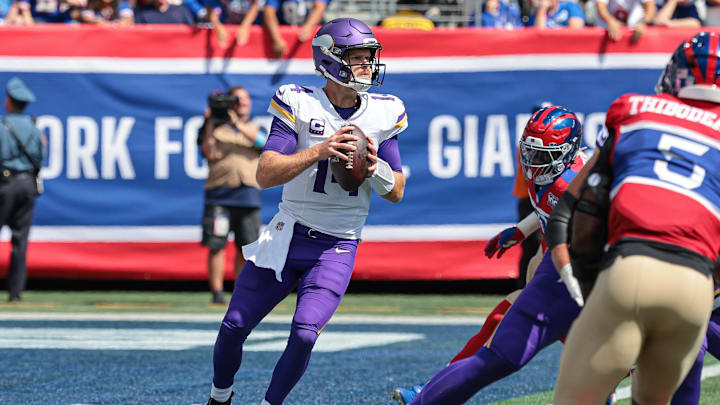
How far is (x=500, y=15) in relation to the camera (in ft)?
39.6

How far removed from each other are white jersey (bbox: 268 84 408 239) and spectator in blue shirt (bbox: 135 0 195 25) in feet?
23.6

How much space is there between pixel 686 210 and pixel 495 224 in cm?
749

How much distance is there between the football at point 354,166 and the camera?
436 cm

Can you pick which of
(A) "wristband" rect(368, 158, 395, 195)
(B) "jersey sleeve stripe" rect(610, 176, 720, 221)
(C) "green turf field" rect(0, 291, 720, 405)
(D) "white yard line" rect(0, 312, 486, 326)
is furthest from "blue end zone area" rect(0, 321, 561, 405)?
(B) "jersey sleeve stripe" rect(610, 176, 720, 221)

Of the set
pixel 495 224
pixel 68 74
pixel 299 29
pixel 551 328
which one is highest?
pixel 551 328

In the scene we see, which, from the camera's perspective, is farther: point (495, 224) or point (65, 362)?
point (495, 224)

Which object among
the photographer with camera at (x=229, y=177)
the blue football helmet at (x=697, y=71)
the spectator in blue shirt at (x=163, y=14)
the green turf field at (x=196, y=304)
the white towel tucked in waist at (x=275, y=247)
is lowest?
the green turf field at (x=196, y=304)

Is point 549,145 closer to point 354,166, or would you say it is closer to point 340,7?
point 354,166

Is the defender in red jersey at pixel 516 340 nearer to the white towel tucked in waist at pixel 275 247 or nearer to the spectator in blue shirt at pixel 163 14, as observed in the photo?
the white towel tucked in waist at pixel 275 247

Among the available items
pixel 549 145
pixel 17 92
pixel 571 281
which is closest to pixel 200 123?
pixel 17 92

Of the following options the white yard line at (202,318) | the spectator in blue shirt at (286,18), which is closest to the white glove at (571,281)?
the white yard line at (202,318)

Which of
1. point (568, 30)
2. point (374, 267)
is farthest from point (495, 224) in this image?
point (568, 30)

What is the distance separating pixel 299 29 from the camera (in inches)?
416

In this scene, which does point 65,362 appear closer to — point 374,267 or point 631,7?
point 374,267
